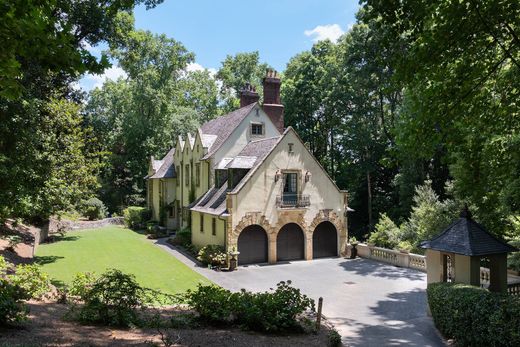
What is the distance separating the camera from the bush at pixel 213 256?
2591cm

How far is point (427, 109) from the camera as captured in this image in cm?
1066

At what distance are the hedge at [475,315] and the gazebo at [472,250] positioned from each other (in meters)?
0.82

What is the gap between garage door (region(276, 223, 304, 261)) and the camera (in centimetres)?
2861

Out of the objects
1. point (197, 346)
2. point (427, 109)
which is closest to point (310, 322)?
point (197, 346)

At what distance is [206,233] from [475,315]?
67.9ft

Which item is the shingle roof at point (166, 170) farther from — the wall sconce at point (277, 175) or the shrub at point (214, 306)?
the shrub at point (214, 306)

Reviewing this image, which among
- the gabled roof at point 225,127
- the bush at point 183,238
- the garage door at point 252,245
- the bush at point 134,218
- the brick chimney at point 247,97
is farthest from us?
the bush at point 134,218

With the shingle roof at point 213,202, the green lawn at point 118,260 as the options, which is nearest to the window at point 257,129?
the shingle roof at point 213,202

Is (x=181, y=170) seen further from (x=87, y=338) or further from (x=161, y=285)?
(x=87, y=338)

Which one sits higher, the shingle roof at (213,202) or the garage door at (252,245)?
the shingle roof at (213,202)

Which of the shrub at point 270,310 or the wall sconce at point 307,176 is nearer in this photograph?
the shrub at point 270,310

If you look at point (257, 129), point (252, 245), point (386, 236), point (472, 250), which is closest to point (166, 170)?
point (257, 129)

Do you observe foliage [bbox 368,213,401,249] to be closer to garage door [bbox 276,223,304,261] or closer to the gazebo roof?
garage door [bbox 276,223,304,261]

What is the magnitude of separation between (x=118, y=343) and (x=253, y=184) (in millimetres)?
19092
